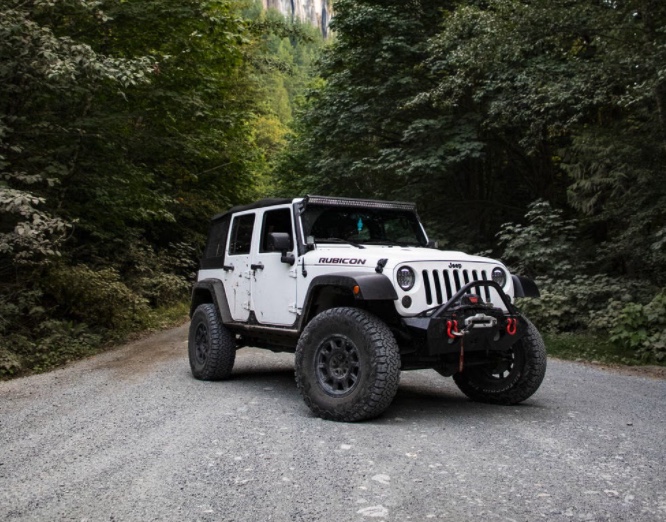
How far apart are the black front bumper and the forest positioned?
15.4 feet

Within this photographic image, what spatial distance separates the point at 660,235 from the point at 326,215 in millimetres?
6630

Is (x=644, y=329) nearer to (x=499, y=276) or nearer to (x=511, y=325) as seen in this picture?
(x=499, y=276)

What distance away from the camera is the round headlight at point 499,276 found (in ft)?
19.0

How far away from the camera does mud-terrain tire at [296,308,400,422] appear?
4.85m

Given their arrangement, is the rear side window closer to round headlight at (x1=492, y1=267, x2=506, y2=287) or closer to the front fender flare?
the front fender flare

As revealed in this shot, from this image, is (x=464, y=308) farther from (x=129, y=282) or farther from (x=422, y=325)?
(x=129, y=282)

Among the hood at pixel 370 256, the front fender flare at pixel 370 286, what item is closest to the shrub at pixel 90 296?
the hood at pixel 370 256

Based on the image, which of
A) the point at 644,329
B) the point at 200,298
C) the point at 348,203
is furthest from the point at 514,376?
the point at 644,329

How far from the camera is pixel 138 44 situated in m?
10.9

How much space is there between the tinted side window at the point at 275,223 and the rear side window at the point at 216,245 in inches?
40.0

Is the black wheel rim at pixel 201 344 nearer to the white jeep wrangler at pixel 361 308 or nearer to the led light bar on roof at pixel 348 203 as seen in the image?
the white jeep wrangler at pixel 361 308

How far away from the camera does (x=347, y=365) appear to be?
203 inches

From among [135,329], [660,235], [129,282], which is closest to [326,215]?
[660,235]

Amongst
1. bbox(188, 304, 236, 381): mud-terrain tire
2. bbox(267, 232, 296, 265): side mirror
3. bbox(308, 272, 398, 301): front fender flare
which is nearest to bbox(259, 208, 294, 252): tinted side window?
bbox(267, 232, 296, 265): side mirror
